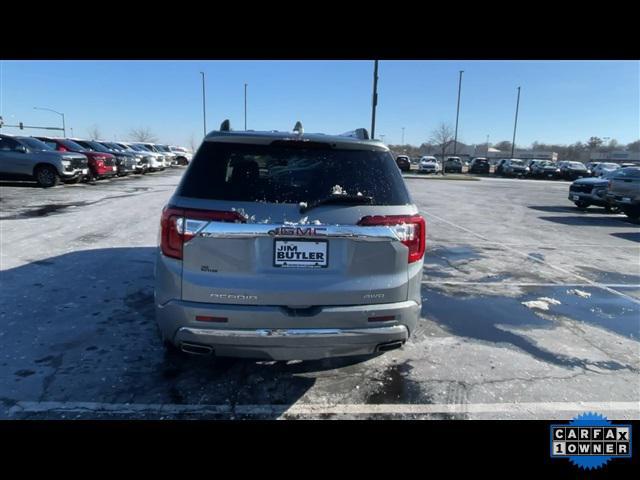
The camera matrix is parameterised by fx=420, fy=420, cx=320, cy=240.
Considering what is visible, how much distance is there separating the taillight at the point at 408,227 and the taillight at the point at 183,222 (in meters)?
0.87

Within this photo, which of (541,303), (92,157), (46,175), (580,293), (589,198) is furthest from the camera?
(92,157)

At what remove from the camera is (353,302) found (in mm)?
2793

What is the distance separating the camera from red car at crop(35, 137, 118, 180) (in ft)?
63.3

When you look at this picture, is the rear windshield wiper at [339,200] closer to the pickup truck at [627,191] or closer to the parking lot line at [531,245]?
the parking lot line at [531,245]

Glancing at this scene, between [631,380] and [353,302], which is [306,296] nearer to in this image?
[353,302]

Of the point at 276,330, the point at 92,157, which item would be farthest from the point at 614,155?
the point at 276,330

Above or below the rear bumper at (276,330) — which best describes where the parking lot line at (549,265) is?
below

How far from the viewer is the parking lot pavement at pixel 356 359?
3.11m

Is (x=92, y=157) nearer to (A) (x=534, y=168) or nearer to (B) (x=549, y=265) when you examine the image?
(B) (x=549, y=265)

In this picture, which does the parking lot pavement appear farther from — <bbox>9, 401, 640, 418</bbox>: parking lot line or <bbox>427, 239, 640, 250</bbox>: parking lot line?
<bbox>427, 239, 640, 250</bbox>: parking lot line

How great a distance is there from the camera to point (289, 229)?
8.73ft

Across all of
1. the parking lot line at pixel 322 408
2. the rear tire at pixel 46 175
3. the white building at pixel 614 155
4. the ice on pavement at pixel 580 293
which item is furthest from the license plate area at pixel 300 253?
the white building at pixel 614 155
